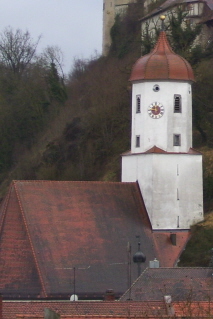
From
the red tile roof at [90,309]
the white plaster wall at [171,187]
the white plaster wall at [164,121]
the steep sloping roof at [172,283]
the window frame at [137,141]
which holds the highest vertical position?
the white plaster wall at [164,121]

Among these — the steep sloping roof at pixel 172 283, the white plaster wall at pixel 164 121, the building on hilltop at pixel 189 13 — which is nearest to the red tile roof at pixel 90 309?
the steep sloping roof at pixel 172 283

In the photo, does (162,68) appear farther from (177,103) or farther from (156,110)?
(156,110)

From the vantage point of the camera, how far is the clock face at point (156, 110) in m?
50.8

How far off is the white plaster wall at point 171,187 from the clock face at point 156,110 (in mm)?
1826

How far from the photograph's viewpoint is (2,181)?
254 ft

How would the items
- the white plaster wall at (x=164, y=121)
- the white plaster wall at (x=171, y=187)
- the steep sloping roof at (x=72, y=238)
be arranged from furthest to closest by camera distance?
the white plaster wall at (x=164, y=121)
the white plaster wall at (x=171, y=187)
the steep sloping roof at (x=72, y=238)

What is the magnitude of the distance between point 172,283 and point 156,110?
15210 millimetres

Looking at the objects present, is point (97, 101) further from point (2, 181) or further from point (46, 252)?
point (46, 252)

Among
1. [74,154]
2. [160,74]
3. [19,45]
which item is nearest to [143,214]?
[160,74]

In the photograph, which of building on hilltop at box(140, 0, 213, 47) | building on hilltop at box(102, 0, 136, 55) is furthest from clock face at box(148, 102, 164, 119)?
building on hilltop at box(102, 0, 136, 55)

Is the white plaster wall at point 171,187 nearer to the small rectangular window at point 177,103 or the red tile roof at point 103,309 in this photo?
the small rectangular window at point 177,103

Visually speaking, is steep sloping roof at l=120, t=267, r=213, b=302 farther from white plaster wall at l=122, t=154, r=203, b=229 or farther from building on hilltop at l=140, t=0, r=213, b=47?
building on hilltop at l=140, t=0, r=213, b=47

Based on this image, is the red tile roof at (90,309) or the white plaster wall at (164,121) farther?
the white plaster wall at (164,121)

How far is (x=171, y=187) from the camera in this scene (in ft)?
163
